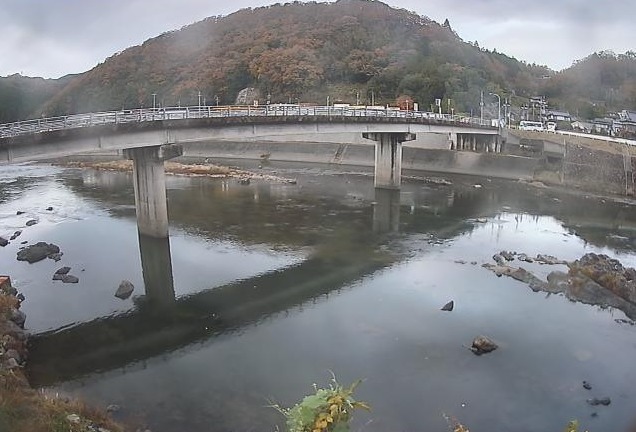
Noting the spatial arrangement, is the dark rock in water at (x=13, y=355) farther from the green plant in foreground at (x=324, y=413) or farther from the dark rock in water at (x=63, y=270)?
the green plant in foreground at (x=324, y=413)

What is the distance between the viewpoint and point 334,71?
96.2 m

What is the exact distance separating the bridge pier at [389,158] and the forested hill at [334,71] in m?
35.8

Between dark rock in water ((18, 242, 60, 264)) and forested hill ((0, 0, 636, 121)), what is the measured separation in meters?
53.1

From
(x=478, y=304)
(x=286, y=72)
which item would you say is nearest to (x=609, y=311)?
(x=478, y=304)

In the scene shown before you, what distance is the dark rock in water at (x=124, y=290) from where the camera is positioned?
1911 centimetres

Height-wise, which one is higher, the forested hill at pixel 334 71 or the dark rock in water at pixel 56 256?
the forested hill at pixel 334 71

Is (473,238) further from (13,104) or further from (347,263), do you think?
(13,104)

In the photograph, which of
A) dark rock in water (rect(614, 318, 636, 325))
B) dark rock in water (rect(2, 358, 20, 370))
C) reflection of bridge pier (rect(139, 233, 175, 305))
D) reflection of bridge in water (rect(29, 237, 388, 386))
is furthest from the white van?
dark rock in water (rect(2, 358, 20, 370))

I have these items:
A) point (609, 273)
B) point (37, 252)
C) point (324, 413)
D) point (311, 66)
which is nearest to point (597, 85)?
point (311, 66)

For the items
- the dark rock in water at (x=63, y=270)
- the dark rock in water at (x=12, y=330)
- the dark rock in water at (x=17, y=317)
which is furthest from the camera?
the dark rock in water at (x=63, y=270)

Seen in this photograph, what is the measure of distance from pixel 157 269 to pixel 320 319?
28.5 feet

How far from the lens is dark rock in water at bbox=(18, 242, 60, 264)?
903 inches

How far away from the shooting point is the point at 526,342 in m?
15.8

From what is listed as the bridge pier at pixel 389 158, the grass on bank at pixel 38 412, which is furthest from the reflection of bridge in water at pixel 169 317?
the bridge pier at pixel 389 158
